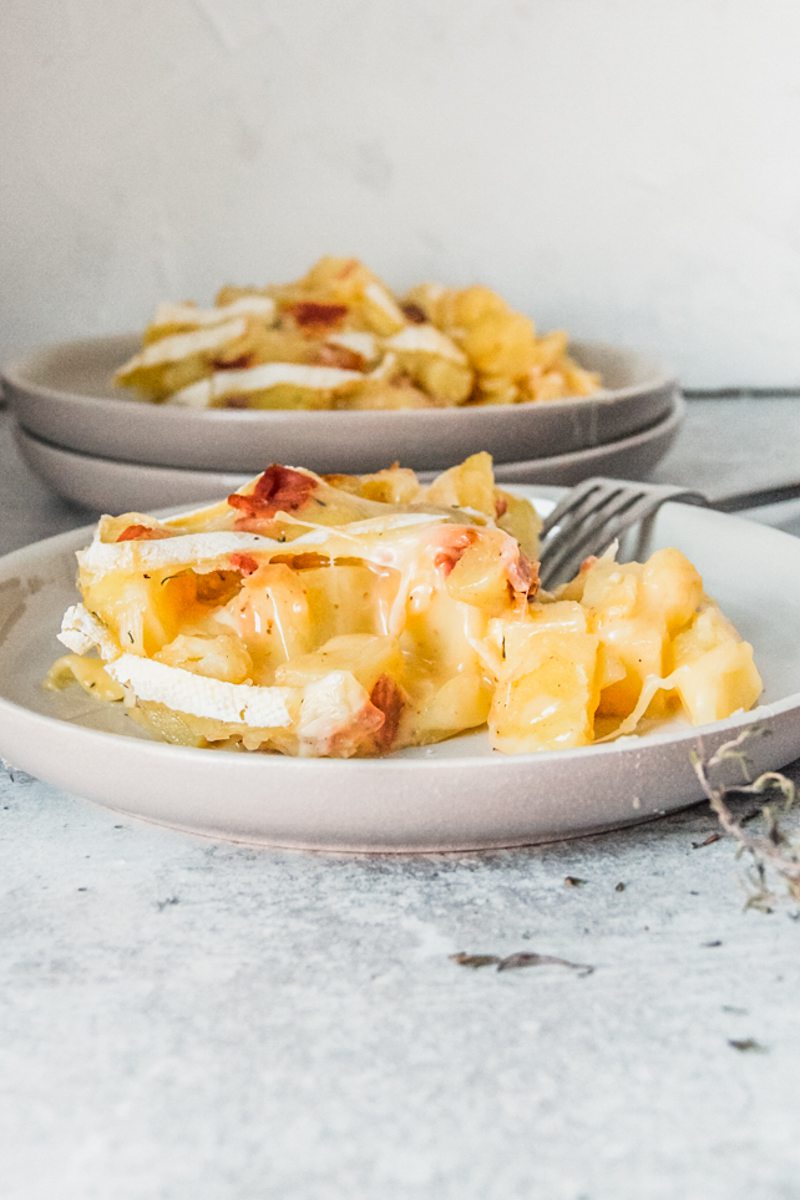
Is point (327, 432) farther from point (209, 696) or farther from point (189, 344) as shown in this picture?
point (209, 696)

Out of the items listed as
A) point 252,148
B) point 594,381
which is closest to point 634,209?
point 252,148

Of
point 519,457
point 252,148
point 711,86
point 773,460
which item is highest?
point 711,86

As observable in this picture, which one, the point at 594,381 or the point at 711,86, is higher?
the point at 711,86

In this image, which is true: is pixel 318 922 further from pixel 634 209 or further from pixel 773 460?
pixel 634 209

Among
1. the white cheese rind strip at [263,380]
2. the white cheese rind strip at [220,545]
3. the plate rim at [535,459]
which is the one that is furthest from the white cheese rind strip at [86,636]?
the white cheese rind strip at [263,380]

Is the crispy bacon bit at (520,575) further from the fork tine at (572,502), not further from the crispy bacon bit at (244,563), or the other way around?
the fork tine at (572,502)

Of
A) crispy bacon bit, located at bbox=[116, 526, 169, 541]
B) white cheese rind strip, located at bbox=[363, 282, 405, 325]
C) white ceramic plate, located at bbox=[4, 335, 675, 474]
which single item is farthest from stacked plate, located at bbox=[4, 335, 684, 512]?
crispy bacon bit, located at bbox=[116, 526, 169, 541]
